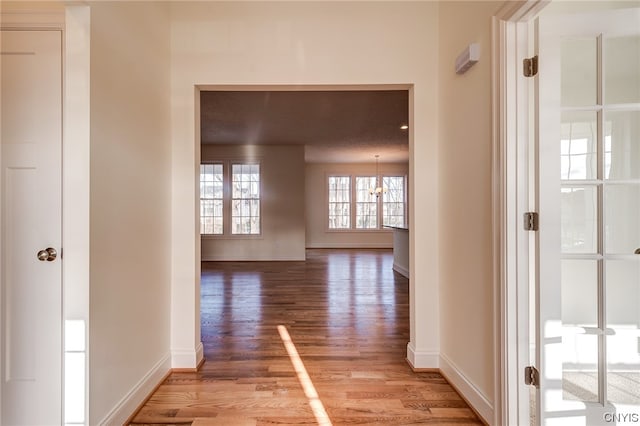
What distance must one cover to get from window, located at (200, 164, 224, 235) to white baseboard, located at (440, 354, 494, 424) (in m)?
6.98

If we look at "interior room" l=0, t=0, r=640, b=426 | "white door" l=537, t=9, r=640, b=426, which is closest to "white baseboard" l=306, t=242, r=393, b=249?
"interior room" l=0, t=0, r=640, b=426

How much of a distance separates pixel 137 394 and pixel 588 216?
2.75 m

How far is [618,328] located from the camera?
166 cm

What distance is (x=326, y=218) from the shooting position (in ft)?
37.9

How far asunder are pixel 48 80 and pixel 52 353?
1.38m

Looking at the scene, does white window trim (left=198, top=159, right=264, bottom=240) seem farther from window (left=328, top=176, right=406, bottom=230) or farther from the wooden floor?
window (left=328, top=176, right=406, bottom=230)

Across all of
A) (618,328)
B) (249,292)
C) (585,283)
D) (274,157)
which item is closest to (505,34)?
(585,283)

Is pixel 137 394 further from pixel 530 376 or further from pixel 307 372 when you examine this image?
pixel 530 376

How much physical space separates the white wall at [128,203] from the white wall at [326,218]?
9032 mm

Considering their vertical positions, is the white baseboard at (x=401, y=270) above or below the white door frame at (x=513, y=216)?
below

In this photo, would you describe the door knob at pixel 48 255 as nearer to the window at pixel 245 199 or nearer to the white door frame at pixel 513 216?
the white door frame at pixel 513 216

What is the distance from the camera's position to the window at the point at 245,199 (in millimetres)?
Result: 8430

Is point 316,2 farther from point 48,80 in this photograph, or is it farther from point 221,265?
point 221,265

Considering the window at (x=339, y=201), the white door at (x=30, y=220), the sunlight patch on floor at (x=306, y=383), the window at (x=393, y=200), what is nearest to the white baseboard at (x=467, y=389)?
A: the sunlight patch on floor at (x=306, y=383)
